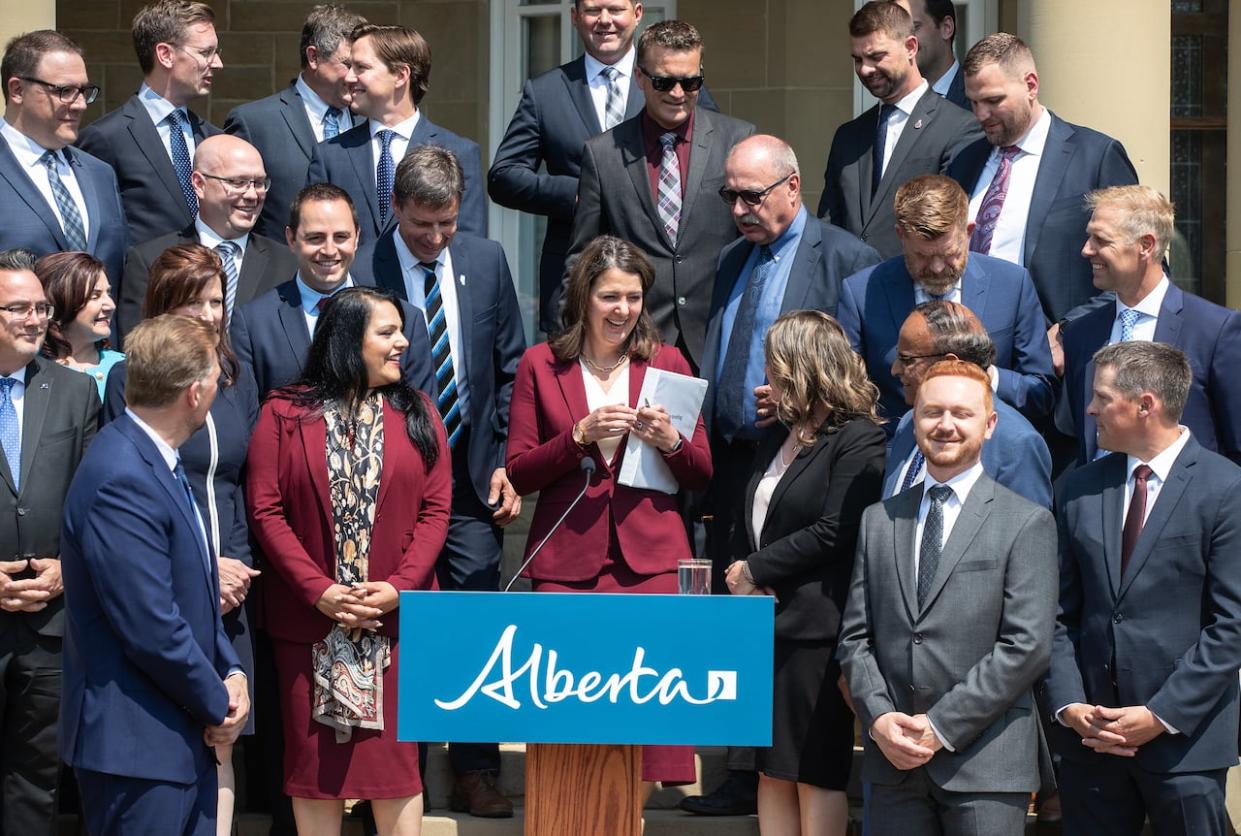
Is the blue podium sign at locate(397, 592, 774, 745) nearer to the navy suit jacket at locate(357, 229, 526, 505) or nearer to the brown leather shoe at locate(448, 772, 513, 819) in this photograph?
the brown leather shoe at locate(448, 772, 513, 819)

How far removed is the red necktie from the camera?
5.62 meters

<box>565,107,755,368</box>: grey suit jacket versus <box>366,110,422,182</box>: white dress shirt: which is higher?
<box>366,110,422,182</box>: white dress shirt

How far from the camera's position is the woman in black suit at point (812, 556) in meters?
5.90

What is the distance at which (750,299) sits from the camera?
6.76 meters

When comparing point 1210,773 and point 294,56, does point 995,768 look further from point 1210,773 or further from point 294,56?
point 294,56

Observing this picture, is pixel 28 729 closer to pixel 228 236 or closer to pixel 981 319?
pixel 228 236

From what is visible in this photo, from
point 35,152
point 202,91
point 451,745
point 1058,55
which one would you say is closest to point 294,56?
point 202,91

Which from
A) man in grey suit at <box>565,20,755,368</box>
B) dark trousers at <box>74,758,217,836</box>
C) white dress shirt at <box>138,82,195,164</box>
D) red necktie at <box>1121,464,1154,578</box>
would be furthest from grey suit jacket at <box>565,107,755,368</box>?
dark trousers at <box>74,758,217,836</box>

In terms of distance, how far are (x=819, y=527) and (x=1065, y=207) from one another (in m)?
1.84

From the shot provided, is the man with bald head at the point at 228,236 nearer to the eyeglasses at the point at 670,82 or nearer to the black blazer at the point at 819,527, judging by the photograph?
the eyeglasses at the point at 670,82

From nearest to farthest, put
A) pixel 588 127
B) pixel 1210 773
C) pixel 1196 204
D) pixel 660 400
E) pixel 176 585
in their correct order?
pixel 176 585, pixel 1210 773, pixel 660 400, pixel 588 127, pixel 1196 204

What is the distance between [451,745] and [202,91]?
305cm

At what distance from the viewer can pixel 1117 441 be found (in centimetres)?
566

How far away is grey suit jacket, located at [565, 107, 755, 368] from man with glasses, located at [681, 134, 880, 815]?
1.02ft
